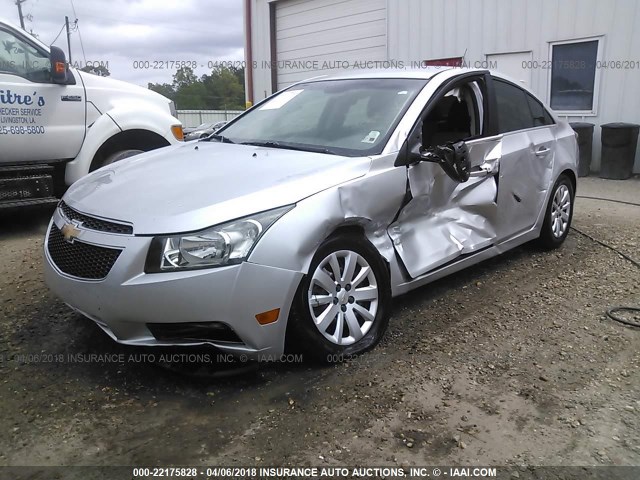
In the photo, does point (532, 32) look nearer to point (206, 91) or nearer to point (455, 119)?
point (455, 119)

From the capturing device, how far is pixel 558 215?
5.36 meters

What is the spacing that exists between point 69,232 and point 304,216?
126cm

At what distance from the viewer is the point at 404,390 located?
9.80ft

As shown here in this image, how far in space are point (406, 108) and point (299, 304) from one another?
1.57m

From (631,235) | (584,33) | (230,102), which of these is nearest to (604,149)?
(584,33)

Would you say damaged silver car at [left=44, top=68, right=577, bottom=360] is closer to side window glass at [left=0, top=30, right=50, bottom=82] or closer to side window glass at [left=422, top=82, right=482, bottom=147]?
side window glass at [left=422, top=82, right=482, bottom=147]

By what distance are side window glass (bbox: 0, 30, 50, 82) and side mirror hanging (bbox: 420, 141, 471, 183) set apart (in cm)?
430

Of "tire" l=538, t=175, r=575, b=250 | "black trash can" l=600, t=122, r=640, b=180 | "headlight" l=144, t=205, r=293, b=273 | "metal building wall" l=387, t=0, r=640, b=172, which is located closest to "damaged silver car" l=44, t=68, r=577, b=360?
"headlight" l=144, t=205, r=293, b=273

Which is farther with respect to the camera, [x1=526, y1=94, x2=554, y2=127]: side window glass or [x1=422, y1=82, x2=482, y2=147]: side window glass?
[x1=526, y1=94, x2=554, y2=127]: side window glass

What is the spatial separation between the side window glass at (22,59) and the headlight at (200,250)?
4107mm

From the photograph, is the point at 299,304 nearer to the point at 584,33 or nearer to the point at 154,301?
the point at 154,301

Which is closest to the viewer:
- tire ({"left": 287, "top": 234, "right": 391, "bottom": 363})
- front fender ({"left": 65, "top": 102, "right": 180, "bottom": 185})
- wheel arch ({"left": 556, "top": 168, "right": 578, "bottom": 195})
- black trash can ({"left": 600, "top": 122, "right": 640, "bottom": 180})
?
tire ({"left": 287, "top": 234, "right": 391, "bottom": 363})

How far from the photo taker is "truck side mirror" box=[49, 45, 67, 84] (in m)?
5.79

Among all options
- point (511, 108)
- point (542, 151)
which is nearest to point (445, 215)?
point (511, 108)
